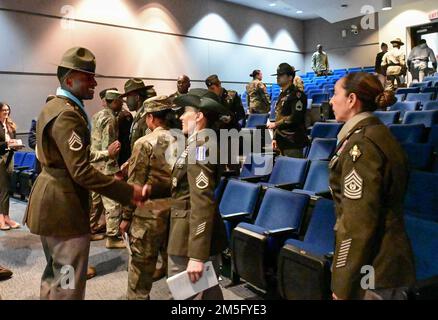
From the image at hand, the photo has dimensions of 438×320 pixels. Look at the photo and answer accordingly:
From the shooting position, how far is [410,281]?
1445 millimetres

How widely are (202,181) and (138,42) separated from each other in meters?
9.72

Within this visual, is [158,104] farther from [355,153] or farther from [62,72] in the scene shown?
[355,153]

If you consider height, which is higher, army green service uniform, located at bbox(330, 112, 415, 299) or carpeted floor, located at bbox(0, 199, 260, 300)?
army green service uniform, located at bbox(330, 112, 415, 299)

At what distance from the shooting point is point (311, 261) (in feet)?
7.46

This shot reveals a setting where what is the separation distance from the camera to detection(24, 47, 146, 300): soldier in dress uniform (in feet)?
6.19

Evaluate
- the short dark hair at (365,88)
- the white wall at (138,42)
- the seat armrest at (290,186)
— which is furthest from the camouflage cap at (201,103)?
the white wall at (138,42)

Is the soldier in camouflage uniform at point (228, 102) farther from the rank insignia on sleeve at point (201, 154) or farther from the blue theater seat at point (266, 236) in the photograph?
the rank insignia on sleeve at point (201, 154)

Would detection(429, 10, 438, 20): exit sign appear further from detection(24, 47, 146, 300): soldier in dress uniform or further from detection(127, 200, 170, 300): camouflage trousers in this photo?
detection(24, 47, 146, 300): soldier in dress uniform

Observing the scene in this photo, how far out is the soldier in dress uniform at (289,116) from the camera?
4.16 metres

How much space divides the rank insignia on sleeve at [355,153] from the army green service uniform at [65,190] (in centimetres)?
103

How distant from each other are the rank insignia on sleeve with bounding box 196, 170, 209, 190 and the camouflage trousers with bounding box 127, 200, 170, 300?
724mm

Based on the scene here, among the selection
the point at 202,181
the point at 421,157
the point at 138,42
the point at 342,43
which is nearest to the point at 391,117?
the point at 421,157

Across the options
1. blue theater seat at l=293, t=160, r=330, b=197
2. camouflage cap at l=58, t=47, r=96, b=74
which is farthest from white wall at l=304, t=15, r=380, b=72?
camouflage cap at l=58, t=47, r=96, b=74

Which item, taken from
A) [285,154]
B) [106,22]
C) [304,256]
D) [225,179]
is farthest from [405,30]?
[304,256]
